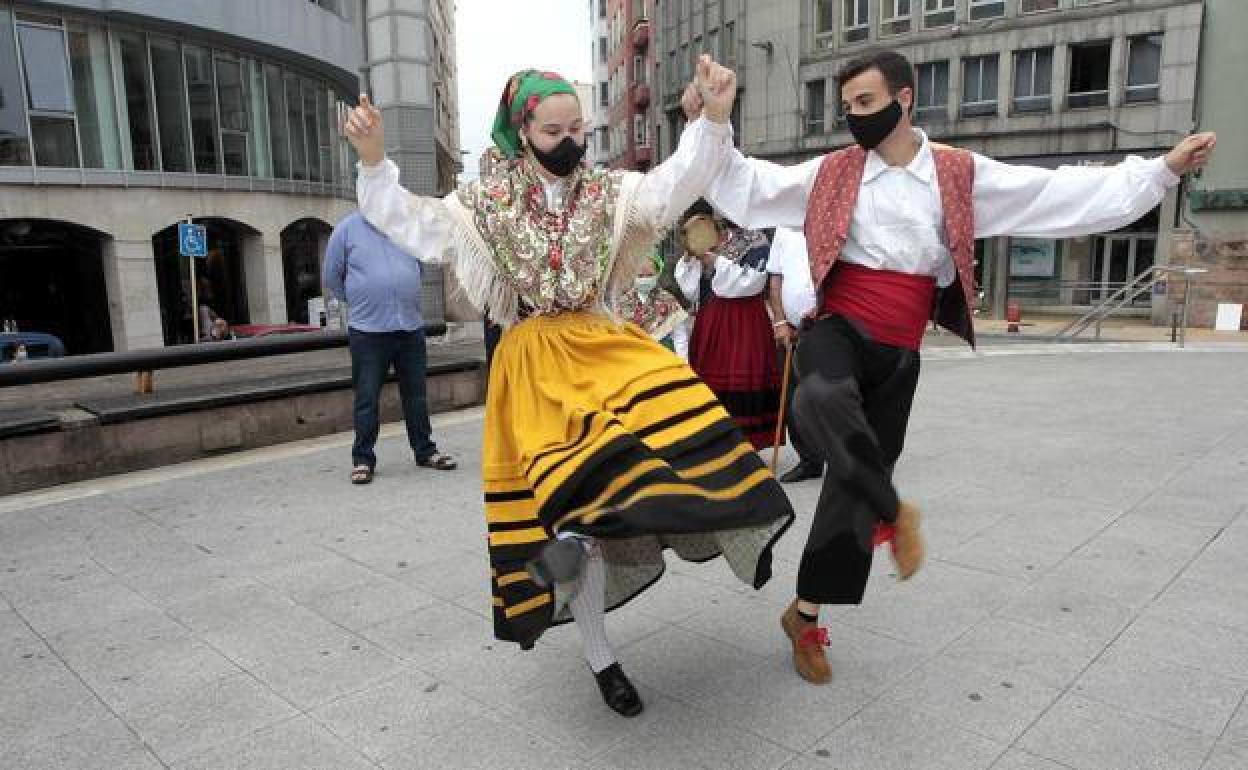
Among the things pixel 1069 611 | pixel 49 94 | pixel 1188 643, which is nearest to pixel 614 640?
Result: pixel 1069 611

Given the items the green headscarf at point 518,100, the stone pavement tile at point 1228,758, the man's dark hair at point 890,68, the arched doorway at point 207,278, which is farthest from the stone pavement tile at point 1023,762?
the arched doorway at point 207,278

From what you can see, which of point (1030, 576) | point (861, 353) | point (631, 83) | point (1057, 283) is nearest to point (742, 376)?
point (1030, 576)

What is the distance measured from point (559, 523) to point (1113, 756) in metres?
1.61

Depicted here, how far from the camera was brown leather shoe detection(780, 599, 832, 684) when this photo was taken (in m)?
2.89

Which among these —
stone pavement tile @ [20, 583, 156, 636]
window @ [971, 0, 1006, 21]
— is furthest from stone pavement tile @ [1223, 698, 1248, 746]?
window @ [971, 0, 1006, 21]

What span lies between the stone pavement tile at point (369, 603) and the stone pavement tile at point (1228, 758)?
103 inches

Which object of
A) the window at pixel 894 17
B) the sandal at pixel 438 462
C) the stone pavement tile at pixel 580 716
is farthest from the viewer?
the window at pixel 894 17

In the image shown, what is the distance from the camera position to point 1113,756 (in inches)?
94.7

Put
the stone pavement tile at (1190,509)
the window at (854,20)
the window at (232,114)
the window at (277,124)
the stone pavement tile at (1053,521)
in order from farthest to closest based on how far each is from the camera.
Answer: the window at (854,20)
the window at (277,124)
the window at (232,114)
the stone pavement tile at (1190,509)
the stone pavement tile at (1053,521)

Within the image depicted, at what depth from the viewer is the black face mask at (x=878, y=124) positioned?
2.89 meters

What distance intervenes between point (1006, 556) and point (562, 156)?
104 inches

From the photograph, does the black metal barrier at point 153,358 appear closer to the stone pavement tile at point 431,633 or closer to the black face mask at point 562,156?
the stone pavement tile at point 431,633

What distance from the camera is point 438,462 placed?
19.2ft

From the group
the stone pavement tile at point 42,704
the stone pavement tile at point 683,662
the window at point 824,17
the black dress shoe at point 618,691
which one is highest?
the window at point 824,17
